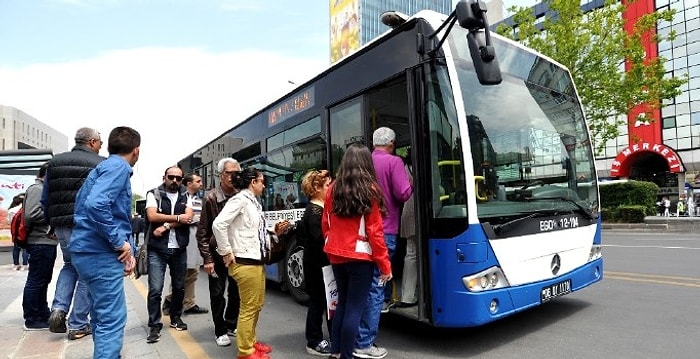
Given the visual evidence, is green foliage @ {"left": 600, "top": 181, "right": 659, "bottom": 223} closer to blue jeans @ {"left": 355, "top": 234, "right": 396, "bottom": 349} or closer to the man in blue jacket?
blue jeans @ {"left": 355, "top": 234, "right": 396, "bottom": 349}

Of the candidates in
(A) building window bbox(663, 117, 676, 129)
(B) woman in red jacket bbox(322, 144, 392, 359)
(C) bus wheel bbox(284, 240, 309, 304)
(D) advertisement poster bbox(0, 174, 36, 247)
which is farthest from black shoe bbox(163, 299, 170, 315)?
(A) building window bbox(663, 117, 676, 129)

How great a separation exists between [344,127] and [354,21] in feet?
229

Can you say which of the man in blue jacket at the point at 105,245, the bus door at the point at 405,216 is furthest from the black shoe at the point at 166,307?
the bus door at the point at 405,216

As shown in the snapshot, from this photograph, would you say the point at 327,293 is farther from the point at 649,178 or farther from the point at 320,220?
the point at 649,178

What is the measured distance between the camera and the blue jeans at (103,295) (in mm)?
3443

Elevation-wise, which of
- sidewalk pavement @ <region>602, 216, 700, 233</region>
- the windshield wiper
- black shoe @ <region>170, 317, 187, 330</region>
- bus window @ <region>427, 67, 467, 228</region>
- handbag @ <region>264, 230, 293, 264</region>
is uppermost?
bus window @ <region>427, 67, 467, 228</region>

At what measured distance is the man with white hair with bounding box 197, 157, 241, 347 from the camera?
15.6 ft

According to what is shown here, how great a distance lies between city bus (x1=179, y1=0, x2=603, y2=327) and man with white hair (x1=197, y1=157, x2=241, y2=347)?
134 centimetres

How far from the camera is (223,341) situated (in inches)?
183

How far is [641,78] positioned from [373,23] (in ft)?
220

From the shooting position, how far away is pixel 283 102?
7184mm

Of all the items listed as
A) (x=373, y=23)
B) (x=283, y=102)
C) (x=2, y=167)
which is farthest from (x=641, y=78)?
(x=373, y=23)

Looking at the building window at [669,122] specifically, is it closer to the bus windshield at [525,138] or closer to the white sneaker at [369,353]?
the bus windshield at [525,138]

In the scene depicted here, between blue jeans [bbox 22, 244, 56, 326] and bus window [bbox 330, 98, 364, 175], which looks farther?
blue jeans [bbox 22, 244, 56, 326]
